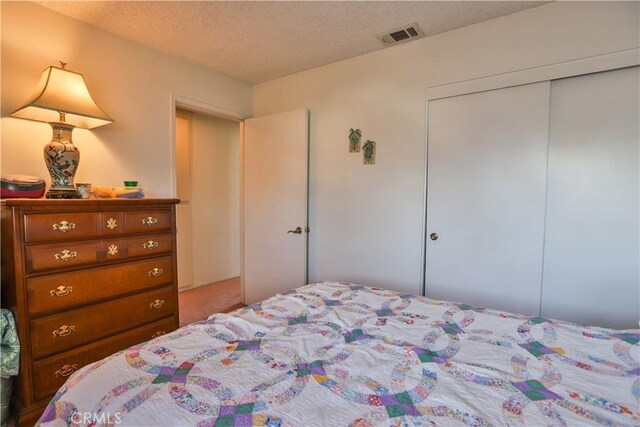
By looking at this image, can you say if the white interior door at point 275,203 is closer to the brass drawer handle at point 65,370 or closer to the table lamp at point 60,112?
the table lamp at point 60,112

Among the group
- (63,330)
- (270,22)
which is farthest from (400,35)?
(63,330)

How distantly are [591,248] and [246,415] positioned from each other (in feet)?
7.16

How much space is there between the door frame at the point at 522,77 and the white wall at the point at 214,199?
297 centimetres

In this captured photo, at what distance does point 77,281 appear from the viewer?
1.78m

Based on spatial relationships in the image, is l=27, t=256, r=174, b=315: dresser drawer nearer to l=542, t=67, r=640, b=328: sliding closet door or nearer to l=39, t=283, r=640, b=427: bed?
l=39, t=283, r=640, b=427: bed

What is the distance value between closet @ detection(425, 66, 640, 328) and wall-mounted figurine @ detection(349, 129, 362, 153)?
0.62 metres

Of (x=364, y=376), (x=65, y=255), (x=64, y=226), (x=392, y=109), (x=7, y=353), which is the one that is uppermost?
(x=392, y=109)

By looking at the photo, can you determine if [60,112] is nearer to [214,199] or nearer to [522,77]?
[214,199]

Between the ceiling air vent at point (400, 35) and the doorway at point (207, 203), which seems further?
the doorway at point (207, 203)

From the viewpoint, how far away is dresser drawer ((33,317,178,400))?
1.66 metres

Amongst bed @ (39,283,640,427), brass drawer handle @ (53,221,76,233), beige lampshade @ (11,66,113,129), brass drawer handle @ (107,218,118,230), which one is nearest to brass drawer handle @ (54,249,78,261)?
brass drawer handle @ (53,221,76,233)

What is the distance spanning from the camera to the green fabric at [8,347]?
61.4 inches

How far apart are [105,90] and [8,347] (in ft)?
5.77

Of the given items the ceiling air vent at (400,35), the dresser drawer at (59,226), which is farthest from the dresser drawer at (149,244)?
the ceiling air vent at (400,35)
